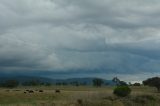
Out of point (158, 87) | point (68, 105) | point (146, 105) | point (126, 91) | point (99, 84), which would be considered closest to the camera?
point (68, 105)

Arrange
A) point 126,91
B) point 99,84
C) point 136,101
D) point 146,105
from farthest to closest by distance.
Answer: point 99,84 → point 126,91 → point 136,101 → point 146,105

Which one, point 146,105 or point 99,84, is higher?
point 99,84

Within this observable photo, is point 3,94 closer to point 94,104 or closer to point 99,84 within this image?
point 94,104

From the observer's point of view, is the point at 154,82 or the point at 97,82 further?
the point at 97,82

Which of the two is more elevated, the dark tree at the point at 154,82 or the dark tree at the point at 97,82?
the dark tree at the point at 97,82

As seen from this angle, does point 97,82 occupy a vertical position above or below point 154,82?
above

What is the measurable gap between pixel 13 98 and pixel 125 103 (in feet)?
107

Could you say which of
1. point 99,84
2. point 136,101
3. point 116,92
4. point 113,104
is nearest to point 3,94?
point 116,92

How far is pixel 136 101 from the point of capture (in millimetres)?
49969

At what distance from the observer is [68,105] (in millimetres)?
41344

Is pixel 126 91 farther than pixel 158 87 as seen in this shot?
No

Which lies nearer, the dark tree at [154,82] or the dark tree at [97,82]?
the dark tree at [154,82]

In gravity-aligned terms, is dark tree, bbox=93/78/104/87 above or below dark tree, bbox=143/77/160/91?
above

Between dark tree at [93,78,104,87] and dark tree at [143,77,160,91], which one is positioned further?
dark tree at [93,78,104,87]
